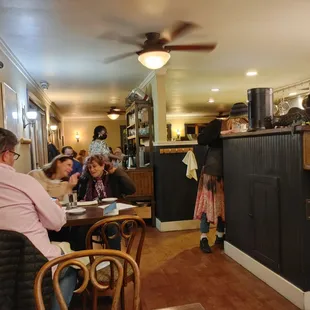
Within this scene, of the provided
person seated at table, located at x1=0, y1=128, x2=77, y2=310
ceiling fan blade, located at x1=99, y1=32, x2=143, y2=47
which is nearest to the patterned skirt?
ceiling fan blade, located at x1=99, y1=32, x2=143, y2=47

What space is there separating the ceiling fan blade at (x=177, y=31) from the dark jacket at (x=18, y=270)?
7.57 feet

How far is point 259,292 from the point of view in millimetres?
2609

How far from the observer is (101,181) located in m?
3.04

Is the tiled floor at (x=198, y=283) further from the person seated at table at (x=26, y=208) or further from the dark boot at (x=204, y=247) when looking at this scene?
the person seated at table at (x=26, y=208)

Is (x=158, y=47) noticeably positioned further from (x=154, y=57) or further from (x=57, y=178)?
(x=57, y=178)

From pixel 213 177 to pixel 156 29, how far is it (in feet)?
5.60

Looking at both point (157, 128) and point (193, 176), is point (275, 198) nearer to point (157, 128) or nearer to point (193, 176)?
point (193, 176)

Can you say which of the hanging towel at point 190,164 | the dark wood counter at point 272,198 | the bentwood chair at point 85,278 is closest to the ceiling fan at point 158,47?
the dark wood counter at point 272,198

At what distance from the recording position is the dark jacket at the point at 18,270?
1.45m

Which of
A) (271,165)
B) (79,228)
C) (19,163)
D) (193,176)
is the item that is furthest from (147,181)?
(271,165)

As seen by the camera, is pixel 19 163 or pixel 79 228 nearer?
pixel 79 228

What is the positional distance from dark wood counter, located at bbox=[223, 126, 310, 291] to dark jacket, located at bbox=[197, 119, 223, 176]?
18 cm

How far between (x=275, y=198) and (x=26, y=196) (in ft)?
6.13

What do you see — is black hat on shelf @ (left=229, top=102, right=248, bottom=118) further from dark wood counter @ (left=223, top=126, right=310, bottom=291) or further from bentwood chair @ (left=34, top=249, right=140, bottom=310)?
bentwood chair @ (left=34, top=249, right=140, bottom=310)
